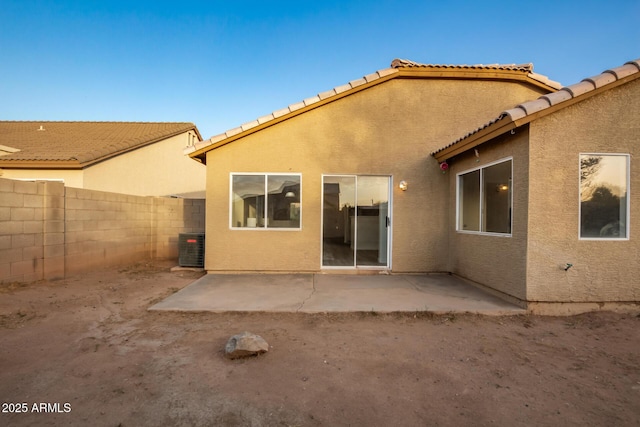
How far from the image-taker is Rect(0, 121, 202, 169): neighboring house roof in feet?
31.2

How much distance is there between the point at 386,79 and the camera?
7082 mm

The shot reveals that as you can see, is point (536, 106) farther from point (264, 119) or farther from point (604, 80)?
point (264, 119)

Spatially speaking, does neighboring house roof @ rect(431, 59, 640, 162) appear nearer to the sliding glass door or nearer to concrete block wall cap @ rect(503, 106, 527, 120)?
concrete block wall cap @ rect(503, 106, 527, 120)

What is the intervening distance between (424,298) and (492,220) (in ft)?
6.53

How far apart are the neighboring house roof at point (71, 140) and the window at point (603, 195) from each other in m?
12.7

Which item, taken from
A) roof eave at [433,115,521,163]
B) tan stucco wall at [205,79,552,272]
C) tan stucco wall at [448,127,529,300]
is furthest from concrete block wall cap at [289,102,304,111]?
tan stucco wall at [448,127,529,300]

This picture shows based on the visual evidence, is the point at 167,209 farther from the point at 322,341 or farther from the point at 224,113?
the point at 322,341

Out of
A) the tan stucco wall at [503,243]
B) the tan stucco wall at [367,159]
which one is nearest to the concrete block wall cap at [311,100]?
the tan stucco wall at [367,159]

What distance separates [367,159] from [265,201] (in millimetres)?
2639

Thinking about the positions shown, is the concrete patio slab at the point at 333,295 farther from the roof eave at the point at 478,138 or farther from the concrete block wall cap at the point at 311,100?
the concrete block wall cap at the point at 311,100

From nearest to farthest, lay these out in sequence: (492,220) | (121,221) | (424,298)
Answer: (424,298), (492,220), (121,221)

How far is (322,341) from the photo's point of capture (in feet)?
11.7

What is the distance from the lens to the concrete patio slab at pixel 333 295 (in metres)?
4.61

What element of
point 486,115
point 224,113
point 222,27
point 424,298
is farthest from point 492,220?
point 224,113
